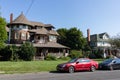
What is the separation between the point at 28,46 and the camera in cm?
4612

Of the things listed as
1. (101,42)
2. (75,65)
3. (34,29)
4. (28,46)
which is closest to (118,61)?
(75,65)

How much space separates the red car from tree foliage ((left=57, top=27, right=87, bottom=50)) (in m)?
44.4

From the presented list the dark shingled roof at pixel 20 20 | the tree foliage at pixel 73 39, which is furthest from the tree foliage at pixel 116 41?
the dark shingled roof at pixel 20 20

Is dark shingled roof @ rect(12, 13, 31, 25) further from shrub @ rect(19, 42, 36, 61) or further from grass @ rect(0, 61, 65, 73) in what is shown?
grass @ rect(0, 61, 65, 73)

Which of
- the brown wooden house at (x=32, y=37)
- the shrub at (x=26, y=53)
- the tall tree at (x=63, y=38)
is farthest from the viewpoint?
the tall tree at (x=63, y=38)

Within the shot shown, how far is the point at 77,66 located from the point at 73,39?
4733 cm

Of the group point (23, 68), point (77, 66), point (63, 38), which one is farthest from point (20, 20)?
point (77, 66)

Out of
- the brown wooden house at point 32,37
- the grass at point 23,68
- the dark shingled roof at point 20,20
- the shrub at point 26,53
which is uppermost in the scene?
the dark shingled roof at point 20,20

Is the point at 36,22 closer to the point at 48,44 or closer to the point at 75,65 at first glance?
the point at 48,44

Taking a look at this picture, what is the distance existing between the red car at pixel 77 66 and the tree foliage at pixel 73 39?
4443 centimetres

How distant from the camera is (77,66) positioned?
82.1 feet

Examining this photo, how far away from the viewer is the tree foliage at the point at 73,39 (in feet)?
234

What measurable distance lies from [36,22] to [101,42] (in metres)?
30.1

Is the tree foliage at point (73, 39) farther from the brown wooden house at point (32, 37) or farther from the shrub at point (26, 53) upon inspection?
the shrub at point (26, 53)
